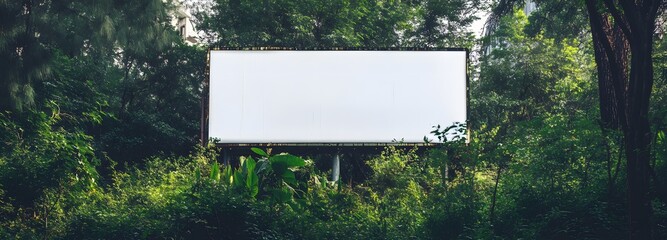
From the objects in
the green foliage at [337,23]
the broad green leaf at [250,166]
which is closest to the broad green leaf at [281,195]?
the broad green leaf at [250,166]

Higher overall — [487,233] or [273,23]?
[273,23]

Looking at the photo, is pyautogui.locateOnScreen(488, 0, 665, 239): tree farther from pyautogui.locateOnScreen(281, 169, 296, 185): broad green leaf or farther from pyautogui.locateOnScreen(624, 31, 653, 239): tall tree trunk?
pyautogui.locateOnScreen(281, 169, 296, 185): broad green leaf

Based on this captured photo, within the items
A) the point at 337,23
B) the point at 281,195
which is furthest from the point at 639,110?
the point at 337,23

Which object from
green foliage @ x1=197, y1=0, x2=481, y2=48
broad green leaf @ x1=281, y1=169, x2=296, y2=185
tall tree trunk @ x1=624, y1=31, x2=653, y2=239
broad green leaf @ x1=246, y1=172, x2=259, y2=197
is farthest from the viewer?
green foliage @ x1=197, y1=0, x2=481, y2=48

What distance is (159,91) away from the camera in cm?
3972

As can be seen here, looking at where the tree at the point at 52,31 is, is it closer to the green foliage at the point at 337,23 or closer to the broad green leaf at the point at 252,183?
the broad green leaf at the point at 252,183

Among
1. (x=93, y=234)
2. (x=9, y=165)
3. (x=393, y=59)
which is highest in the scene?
(x=393, y=59)

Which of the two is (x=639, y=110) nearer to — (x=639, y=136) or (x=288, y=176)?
(x=639, y=136)

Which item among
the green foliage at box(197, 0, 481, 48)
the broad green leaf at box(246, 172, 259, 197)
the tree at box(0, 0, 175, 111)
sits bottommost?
the broad green leaf at box(246, 172, 259, 197)

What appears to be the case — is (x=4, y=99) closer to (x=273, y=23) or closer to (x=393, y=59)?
(x=393, y=59)

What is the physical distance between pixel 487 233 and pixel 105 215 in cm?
622

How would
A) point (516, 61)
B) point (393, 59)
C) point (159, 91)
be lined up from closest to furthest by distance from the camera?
point (393, 59), point (516, 61), point (159, 91)

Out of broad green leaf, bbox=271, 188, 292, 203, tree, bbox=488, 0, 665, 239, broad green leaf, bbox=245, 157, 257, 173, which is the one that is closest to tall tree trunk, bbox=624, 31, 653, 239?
tree, bbox=488, 0, 665, 239

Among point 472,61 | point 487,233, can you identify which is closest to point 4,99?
point 487,233
